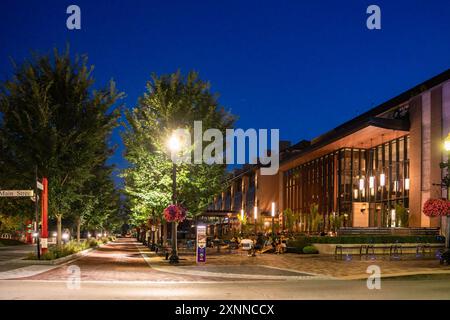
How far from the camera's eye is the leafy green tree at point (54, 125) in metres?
31.4

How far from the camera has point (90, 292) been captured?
1539cm

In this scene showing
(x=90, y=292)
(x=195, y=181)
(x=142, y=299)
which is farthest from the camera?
(x=195, y=181)

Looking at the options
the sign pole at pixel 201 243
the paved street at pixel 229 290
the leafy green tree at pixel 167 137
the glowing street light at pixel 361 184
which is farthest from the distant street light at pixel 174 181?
the glowing street light at pixel 361 184

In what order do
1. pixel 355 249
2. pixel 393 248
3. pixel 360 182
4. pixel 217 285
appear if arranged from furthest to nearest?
pixel 360 182, pixel 393 248, pixel 355 249, pixel 217 285

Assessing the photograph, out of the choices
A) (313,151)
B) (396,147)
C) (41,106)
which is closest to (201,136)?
(41,106)

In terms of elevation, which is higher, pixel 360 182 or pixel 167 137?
pixel 167 137

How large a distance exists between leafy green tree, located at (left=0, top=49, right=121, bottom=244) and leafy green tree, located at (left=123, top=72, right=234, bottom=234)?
281cm

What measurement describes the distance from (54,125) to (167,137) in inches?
266

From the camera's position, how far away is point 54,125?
3294 centimetres

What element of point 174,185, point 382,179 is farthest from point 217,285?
point 382,179

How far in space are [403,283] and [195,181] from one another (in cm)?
1908

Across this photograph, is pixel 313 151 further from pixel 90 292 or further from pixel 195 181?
pixel 90 292

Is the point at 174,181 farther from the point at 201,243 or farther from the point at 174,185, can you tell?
the point at 201,243

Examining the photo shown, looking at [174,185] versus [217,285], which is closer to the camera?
[217,285]
